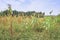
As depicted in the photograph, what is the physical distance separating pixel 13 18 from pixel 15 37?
2.73m

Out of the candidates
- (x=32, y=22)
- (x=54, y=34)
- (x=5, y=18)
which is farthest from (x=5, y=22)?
(x=54, y=34)

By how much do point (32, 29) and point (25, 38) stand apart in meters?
1.96

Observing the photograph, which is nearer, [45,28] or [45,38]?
[45,38]

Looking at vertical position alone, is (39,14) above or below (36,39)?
above

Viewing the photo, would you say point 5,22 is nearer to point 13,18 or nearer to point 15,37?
point 13,18

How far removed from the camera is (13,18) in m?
9.42

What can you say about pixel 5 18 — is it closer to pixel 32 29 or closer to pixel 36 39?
pixel 32 29

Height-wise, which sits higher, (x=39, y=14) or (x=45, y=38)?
(x=39, y=14)

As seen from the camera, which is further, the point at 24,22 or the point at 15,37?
the point at 24,22

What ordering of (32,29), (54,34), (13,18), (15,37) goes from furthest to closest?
(13,18), (32,29), (54,34), (15,37)

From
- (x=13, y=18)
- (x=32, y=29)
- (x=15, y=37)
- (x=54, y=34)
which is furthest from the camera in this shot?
(x=13, y=18)

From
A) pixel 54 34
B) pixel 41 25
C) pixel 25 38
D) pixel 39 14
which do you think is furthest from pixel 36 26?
pixel 25 38

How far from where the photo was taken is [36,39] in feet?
22.9

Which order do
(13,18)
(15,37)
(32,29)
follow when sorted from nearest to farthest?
(15,37) → (32,29) → (13,18)
